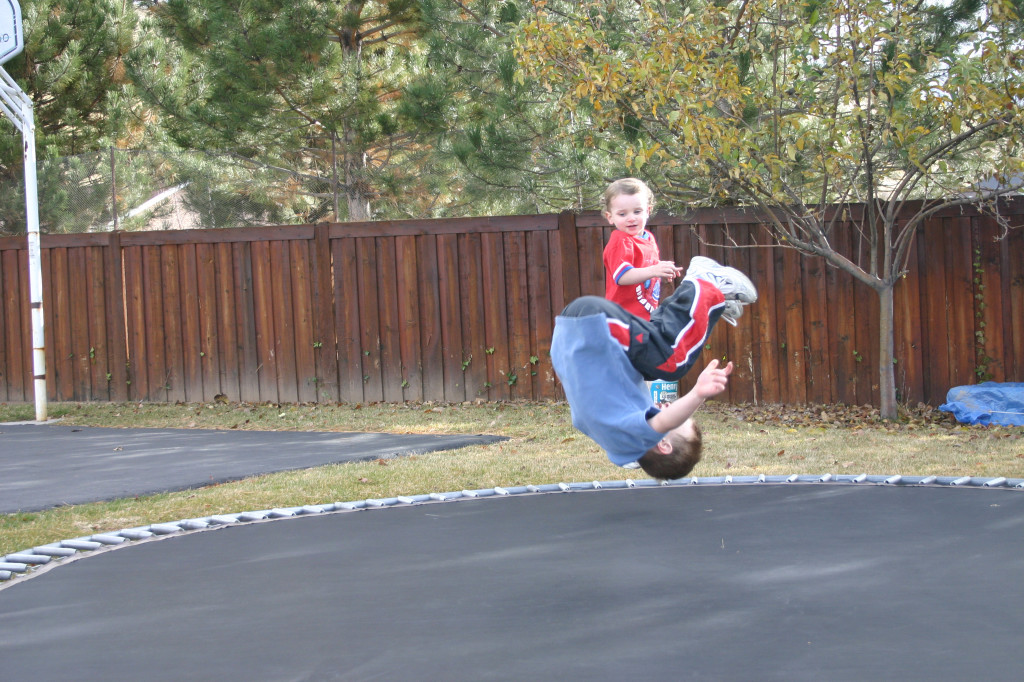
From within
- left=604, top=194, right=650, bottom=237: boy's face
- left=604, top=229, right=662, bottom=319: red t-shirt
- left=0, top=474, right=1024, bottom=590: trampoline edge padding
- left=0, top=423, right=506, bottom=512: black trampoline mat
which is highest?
left=604, top=194, right=650, bottom=237: boy's face

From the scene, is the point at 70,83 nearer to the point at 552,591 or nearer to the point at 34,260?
the point at 34,260

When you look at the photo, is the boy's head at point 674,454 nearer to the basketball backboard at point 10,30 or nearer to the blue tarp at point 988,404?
the blue tarp at point 988,404

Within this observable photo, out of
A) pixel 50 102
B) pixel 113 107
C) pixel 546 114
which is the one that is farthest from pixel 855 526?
pixel 50 102

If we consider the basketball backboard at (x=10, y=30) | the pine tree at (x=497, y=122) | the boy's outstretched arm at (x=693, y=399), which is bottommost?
the boy's outstretched arm at (x=693, y=399)

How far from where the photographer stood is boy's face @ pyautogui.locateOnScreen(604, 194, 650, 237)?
307 cm

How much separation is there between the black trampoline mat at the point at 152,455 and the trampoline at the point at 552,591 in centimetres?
86

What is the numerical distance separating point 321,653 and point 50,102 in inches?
318

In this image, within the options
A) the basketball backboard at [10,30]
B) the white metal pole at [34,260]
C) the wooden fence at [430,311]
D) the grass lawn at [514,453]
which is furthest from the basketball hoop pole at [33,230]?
the wooden fence at [430,311]

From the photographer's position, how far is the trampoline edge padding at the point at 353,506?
2881 mm

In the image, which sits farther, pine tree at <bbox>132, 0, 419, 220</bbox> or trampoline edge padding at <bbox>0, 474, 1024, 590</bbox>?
pine tree at <bbox>132, 0, 419, 220</bbox>

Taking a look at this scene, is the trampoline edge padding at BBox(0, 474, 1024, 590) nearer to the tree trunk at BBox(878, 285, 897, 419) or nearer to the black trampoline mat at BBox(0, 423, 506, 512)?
the black trampoline mat at BBox(0, 423, 506, 512)

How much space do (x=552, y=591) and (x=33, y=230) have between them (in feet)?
16.9

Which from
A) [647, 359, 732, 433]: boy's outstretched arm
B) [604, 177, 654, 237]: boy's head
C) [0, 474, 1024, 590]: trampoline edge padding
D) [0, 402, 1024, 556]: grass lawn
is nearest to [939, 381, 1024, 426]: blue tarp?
[0, 402, 1024, 556]: grass lawn

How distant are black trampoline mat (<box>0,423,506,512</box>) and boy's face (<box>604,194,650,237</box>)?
199 centimetres
